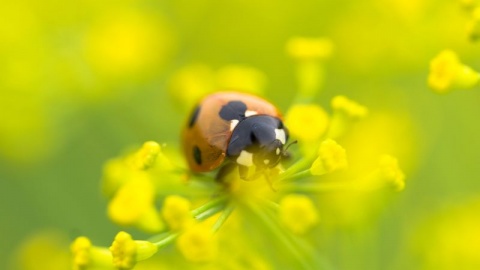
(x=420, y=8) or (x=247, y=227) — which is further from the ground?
(x=420, y=8)

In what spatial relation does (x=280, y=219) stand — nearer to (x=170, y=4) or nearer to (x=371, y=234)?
(x=371, y=234)

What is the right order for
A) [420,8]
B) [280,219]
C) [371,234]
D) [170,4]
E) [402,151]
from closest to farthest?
[280,219]
[371,234]
[420,8]
[402,151]
[170,4]

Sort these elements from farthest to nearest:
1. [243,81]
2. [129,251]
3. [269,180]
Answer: [243,81]
[269,180]
[129,251]

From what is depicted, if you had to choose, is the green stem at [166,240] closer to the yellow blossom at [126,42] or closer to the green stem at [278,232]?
the green stem at [278,232]

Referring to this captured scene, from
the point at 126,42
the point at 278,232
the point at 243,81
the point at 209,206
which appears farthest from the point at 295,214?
the point at 126,42

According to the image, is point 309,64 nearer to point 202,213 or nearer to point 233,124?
point 233,124

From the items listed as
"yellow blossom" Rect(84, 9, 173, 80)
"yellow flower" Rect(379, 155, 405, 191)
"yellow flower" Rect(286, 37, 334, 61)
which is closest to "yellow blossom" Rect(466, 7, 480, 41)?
"yellow flower" Rect(379, 155, 405, 191)

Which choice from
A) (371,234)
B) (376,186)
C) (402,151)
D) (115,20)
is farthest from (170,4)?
(376,186)

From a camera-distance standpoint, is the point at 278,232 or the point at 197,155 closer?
the point at 278,232
